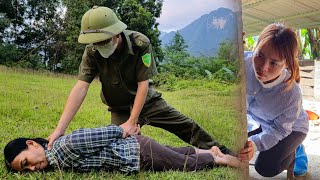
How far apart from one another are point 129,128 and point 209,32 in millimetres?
363

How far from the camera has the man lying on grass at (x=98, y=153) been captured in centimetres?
95

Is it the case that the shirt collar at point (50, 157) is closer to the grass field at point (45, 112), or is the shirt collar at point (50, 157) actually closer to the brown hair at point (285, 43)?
the grass field at point (45, 112)

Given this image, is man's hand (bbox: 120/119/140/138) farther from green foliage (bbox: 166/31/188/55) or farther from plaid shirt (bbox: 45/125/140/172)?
green foliage (bbox: 166/31/188/55)

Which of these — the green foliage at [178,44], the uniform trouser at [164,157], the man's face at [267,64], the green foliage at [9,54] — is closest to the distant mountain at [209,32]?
the green foliage at [178,44]

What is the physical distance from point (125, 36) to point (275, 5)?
0.35 metres

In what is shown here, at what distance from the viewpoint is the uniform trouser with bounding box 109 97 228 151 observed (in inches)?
33.1

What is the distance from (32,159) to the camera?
3.19 feet

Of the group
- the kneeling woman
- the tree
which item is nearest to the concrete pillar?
the kneeling woman

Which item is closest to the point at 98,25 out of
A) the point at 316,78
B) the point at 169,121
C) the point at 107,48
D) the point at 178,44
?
the point at 107,48

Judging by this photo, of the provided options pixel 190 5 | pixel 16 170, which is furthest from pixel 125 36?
pixel 16 170

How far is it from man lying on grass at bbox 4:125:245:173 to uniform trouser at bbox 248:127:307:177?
18cm

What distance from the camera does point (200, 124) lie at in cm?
80

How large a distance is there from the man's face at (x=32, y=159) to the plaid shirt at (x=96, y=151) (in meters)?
0.02

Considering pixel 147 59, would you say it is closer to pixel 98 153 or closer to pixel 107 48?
pixel 107 48
